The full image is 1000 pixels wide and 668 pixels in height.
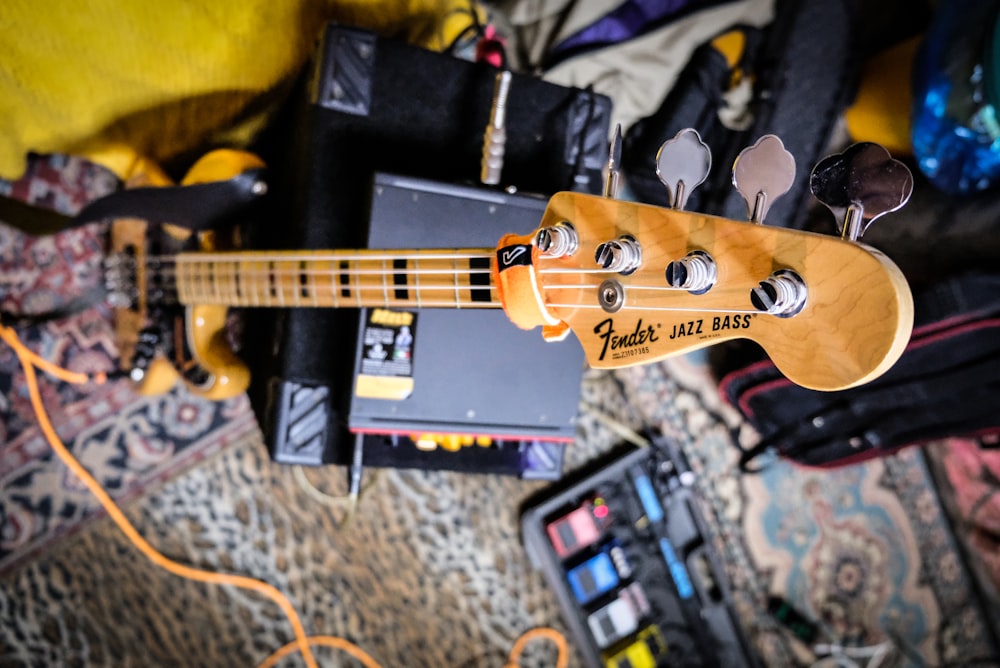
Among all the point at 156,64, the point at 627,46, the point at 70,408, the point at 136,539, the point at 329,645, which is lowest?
the point at 329,645

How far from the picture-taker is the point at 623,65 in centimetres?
113

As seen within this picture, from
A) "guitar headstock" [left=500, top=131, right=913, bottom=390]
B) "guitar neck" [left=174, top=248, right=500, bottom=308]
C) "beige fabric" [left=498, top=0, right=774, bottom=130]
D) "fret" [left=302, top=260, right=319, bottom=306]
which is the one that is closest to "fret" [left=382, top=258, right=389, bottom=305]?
"guitar neck" [left=174, top=248, right=500, bottom=308]

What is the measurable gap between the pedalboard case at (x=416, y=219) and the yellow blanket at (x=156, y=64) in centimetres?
8

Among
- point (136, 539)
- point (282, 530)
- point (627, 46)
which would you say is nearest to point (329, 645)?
point (282, 530)

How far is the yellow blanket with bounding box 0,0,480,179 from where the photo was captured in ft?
2.82

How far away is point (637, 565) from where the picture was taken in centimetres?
131

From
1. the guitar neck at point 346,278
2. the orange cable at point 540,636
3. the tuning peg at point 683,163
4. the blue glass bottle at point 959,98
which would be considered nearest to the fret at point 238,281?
the guitar neck at point 346,278

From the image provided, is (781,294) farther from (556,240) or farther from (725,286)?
(556,240)

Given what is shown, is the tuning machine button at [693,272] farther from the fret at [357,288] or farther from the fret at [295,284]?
the fret at [295,284]

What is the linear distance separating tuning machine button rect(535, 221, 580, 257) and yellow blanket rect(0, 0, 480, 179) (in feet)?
1.91

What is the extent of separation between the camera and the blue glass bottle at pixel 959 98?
0.98m

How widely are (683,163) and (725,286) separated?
0.10 metres

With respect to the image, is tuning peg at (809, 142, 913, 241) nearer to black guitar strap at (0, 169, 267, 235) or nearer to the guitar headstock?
the guitar headstock

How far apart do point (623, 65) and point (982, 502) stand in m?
1.20
